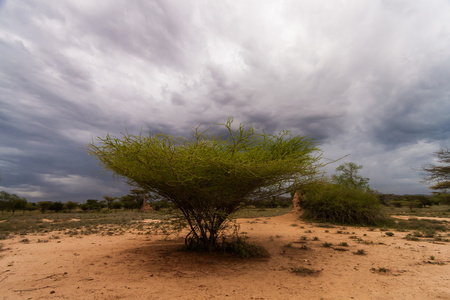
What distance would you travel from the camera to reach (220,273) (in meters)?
6.39

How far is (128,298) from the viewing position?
4891 millimetres

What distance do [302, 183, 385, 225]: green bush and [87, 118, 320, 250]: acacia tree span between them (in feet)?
32.7

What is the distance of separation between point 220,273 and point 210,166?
2938 mm

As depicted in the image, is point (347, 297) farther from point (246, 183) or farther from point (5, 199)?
point (5, 199)

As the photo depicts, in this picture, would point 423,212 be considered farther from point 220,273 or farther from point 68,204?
point 68,204

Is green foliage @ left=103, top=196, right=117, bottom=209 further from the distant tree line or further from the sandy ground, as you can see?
the sandy ground

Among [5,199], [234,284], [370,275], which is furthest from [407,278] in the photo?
[5,199]

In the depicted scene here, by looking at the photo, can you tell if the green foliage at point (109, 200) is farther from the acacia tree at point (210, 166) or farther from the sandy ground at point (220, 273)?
the acacia tree at point (210, 166)

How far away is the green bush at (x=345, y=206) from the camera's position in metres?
16.5

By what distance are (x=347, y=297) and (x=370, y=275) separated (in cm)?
183

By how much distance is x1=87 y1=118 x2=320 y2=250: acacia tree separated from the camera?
608cm

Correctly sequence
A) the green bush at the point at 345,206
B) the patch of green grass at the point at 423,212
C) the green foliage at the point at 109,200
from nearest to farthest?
the green bush at the point at 345,206 → the patch of green grass at the point at 423,212 → the green foliage at the point at 109,200

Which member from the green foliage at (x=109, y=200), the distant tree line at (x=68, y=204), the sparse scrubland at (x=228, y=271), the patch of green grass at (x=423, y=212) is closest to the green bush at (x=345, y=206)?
the patch of green grass at (x=423, y=212)

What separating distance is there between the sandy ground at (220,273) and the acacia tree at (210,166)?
1734mm
